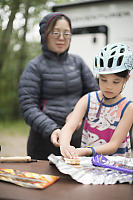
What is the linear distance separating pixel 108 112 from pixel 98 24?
140 inches

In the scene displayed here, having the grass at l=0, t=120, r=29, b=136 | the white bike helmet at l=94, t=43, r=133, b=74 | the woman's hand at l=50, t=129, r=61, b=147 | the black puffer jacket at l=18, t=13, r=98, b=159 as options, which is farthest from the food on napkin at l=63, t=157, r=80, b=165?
the grass at l=0, t=120, r=29, b=136

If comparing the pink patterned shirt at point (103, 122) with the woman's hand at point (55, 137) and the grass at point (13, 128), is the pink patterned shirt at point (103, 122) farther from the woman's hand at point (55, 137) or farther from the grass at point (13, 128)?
the grass at point (13, 128)

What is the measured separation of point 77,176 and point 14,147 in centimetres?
602

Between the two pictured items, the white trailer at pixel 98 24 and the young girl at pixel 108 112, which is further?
the white trailer at pixel 98 24

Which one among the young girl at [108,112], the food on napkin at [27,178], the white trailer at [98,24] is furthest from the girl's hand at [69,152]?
the white trailer at [98,24]

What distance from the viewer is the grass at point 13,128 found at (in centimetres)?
945

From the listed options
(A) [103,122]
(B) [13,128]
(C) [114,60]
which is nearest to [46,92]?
(A) [103,122]

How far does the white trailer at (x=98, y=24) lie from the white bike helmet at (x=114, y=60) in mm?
3101

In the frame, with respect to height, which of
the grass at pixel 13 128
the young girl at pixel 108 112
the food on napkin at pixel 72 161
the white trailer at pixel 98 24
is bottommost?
the grass at pixel 13 128

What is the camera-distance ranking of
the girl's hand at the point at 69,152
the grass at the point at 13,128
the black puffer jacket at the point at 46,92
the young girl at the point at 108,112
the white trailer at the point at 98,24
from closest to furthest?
the girl's hand at the point at 69,152 → the young girl at the point at 108,112 → the black puffer jacket at the point at 46,92 → the white trailer at the point at 98,24 → the grass at the point at 13,128

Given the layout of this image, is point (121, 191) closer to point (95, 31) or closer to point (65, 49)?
point (65, 49)

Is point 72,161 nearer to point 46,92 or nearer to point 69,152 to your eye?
point 69,152

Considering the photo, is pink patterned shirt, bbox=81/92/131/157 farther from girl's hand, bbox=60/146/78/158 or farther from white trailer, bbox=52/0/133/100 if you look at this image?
white trailer, bbox=52/0/133/100

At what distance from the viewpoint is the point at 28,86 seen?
105 inches
